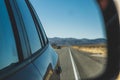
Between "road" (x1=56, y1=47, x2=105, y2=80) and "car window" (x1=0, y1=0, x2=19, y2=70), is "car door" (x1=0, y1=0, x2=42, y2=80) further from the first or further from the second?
"road" (x1=56, y1=47, x2=105, y2=80)

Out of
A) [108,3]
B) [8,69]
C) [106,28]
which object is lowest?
[8,69]

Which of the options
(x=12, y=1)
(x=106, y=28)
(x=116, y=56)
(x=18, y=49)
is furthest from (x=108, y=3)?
(x=12, y=1)

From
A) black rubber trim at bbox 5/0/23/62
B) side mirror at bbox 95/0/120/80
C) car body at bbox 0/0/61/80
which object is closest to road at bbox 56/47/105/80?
side mirror at bbox 95/0/120/80

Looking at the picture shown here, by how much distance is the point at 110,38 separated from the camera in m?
2.05

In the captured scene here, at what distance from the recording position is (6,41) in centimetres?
271

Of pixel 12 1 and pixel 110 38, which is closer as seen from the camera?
pixel 110 38

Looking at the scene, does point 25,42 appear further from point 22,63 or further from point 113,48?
point 113,48

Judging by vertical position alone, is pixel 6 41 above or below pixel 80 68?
above

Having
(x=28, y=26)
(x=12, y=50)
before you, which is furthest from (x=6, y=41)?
(x=28, y=26)

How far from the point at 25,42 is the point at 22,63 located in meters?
0.60

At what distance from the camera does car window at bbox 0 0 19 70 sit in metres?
2.53

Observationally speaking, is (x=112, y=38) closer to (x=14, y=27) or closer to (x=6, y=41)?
(x=6, y=41)

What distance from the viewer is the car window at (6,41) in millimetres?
2525

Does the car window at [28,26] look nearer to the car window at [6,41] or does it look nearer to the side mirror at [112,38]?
the car window at [6,41]
